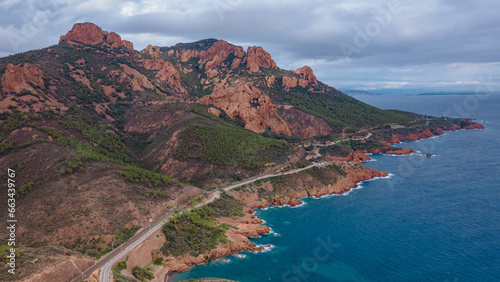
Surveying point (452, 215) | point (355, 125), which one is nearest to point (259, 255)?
point (452, 215)

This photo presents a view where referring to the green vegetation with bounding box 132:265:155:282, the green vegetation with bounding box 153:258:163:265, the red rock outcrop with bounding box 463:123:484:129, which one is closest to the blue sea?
the green vegetation with bounding box 153:258:163:265

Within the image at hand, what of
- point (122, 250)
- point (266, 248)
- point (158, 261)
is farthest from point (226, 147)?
point (122, 250)

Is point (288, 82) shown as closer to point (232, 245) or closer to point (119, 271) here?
point (232, 245)

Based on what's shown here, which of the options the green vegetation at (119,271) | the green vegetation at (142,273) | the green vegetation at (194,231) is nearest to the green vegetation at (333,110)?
the green vegetation at (194,231)

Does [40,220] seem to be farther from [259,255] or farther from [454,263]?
[454,263]

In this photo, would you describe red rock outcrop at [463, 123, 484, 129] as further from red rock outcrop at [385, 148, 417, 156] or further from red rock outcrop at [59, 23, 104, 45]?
red rock outcrop at [59, 23, 104, 45]
